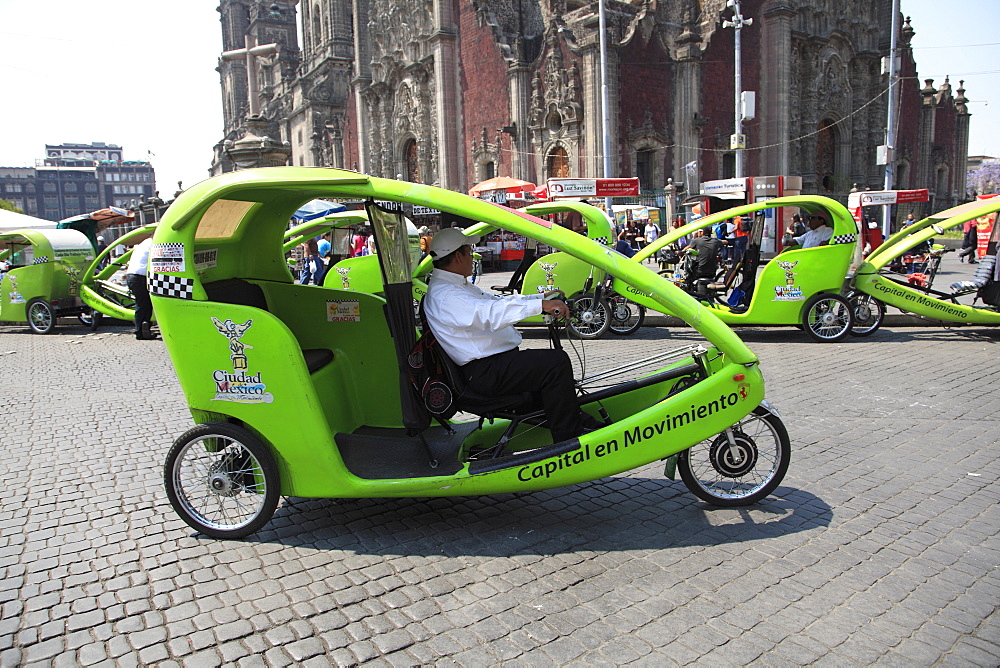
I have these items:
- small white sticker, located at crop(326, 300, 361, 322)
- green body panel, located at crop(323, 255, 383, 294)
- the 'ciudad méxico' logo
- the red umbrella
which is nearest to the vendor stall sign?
the red umbrella

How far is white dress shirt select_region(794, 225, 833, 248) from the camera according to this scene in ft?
34.9

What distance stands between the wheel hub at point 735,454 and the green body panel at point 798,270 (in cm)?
603

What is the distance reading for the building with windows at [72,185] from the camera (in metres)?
153

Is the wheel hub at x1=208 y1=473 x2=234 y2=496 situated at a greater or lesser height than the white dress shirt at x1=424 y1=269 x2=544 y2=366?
lesser

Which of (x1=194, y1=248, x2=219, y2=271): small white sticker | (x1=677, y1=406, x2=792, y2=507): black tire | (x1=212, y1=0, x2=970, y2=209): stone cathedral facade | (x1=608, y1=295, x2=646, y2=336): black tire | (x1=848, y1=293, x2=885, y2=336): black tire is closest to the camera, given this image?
(x1=677, y1=406, x2=792, y2=507): black tire

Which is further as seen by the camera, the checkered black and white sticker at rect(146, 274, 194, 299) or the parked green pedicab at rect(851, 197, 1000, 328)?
the parked green pedicab at rect(851, 197, 1000, 328)

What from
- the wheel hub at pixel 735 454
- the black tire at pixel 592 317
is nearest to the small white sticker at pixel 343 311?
the wheel hub at pixel 735 454

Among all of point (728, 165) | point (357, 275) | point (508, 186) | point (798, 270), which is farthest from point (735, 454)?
point (728, 165)

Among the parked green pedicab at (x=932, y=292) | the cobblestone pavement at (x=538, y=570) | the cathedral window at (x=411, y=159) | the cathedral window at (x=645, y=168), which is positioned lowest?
the cobblestone pavement at (x=538, y=570)

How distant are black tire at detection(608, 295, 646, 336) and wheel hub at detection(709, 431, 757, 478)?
294 inches

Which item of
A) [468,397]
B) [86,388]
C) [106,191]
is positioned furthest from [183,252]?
[106,191]

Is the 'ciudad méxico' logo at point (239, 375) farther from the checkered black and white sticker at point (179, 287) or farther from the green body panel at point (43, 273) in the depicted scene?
the green body panel at point (43, 273)

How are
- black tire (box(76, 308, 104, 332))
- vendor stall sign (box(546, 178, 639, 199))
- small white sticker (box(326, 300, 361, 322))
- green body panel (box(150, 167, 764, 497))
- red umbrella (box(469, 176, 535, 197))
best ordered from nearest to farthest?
green body panel (box(150, 167, 764, 497)) < small white sticker (box(326, 300, 361, 322)) < black tire (box(76, 308, 104, 332)) < vendor stall sign (box(546, 178, 639, 199)) < red umbrella (box(469, 176, 535, 197))

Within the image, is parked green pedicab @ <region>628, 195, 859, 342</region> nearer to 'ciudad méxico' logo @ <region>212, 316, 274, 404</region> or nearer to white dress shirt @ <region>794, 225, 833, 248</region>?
white dress shirt @ <region>794, 225, 833, 248</region>
